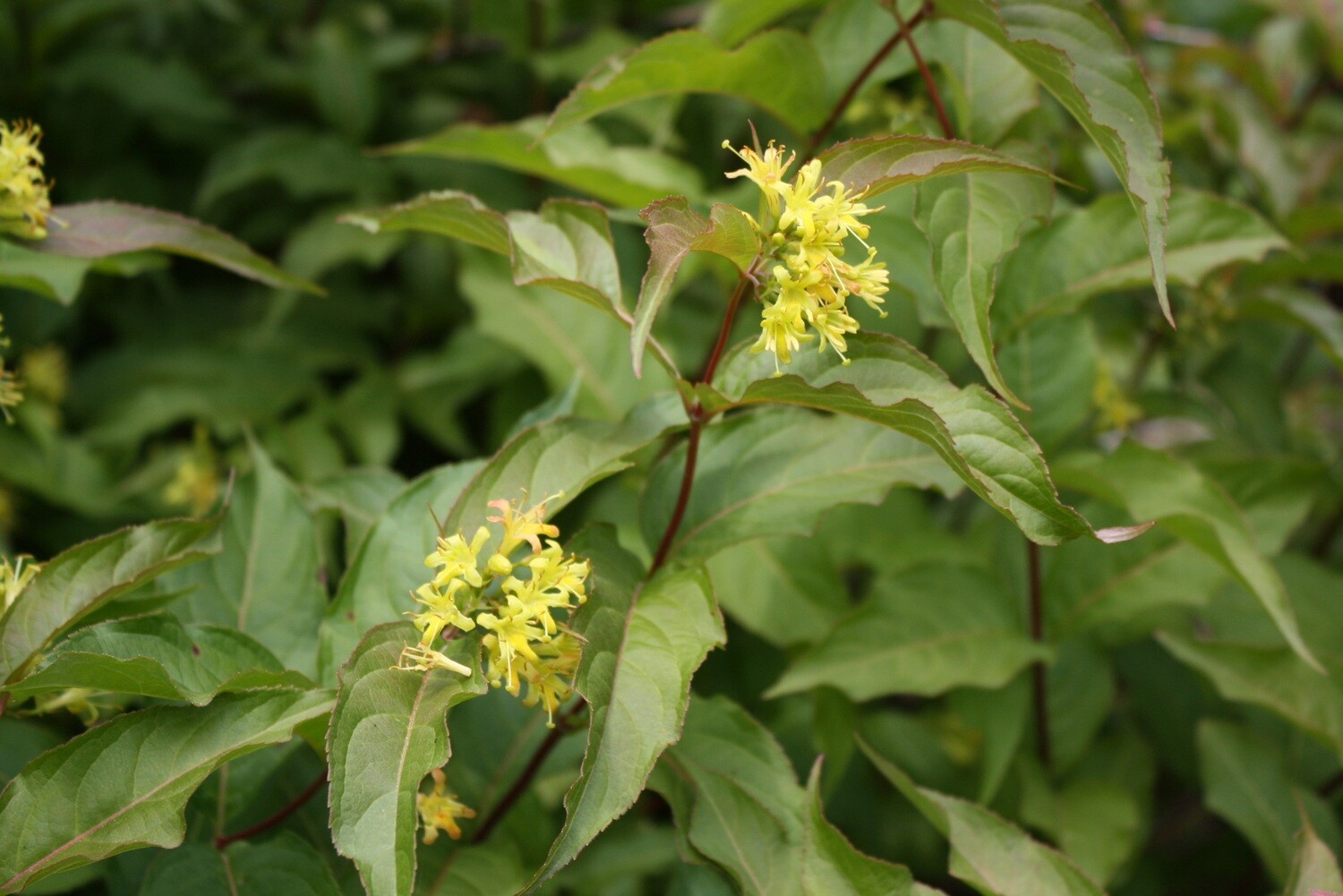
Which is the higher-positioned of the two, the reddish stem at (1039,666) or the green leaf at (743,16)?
the green leaf at (743,16)

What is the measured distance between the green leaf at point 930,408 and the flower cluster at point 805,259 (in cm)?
5

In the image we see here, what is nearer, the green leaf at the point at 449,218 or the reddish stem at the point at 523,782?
the green leaf at the point at 449,218

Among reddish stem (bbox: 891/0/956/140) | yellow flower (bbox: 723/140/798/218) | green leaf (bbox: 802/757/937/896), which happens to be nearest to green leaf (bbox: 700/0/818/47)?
reddish stem (bbox: 891/0/956/140)

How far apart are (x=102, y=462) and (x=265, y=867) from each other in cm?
150

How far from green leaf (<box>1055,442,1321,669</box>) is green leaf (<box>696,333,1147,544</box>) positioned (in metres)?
0.44

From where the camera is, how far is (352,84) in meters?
2.39

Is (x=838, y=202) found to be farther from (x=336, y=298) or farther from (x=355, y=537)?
(x=336, y=298)

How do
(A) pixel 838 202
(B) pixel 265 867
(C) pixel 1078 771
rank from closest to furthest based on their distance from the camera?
(A) pixel 838 202
(B) pixel 265 867
(C) pixel 1078 771

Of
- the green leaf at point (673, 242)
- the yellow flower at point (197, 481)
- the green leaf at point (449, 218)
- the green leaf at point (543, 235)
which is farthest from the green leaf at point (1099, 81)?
the yellow flower at point (197, 481)

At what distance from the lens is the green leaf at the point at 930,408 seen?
89 centimetres

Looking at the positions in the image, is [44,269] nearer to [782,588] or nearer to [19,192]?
[19,192]

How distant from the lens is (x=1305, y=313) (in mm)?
1778

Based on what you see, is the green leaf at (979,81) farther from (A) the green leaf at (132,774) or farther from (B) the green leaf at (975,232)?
(A) the green leaf at (132,774)

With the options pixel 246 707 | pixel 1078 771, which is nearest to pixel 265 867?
pixel 246 707
